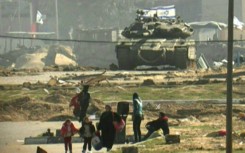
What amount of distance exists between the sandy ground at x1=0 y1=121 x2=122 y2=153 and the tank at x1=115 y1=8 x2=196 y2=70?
2480 cm

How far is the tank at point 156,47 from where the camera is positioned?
55750 mm

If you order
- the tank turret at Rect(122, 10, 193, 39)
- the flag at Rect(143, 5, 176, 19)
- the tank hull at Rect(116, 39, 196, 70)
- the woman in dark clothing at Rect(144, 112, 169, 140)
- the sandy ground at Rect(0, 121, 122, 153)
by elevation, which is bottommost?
the sandy ground at Rect(0, 121, 122, 153)

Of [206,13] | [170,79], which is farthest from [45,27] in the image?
[170,79]

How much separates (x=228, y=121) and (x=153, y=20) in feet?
144

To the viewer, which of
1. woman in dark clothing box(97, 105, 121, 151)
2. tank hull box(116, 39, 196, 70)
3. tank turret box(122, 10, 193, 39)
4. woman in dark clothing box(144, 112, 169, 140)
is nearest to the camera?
woman in dark clothing box(97, 105, 121, 151)

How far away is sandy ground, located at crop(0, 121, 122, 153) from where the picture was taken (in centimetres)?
2370

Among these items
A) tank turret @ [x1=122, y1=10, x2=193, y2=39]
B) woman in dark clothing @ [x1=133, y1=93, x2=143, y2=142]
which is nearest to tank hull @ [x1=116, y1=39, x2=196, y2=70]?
tank turret @ [x1=122, y1=10, x2=193, y2=39]

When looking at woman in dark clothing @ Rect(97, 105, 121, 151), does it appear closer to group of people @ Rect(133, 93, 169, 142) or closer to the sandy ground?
the sandy ground

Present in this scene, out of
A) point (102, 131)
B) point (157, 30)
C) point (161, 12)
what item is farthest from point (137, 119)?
point (161, 12)

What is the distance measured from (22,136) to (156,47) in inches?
1152

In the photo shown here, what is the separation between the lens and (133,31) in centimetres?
5878

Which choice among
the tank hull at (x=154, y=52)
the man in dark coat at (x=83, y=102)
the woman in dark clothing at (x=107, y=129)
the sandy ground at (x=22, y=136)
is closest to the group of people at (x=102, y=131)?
the woman in dark clothing at (x=107, y=129)

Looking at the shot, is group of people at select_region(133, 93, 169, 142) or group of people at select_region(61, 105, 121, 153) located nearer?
group of people at select_region(61, 105, 121, 153)

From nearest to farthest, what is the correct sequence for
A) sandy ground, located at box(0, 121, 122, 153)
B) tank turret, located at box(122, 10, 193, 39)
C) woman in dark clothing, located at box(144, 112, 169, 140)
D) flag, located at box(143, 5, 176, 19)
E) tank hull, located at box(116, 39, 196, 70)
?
sandy ground, located at box(0, 121, 122, 153) → woman in dark clothing, located at box(144, 112, 169, 140) → tank hull, located at box(116, 39, 196, 70) → tank turret, located at box(122, 10, 193, 39) → flag, located at box(143, 5, 176, 19)
